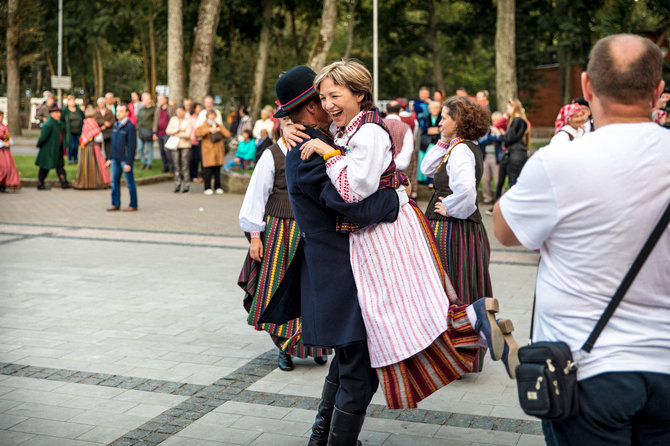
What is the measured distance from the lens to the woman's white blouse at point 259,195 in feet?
17.8

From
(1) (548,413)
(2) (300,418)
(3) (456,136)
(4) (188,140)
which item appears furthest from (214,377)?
(4) (188,140)

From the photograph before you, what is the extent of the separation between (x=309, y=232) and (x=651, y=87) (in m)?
1.56

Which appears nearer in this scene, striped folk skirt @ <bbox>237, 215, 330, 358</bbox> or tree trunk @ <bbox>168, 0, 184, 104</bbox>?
striped folk skirt @ <bbox>237, 215, 330, 358</bbox>

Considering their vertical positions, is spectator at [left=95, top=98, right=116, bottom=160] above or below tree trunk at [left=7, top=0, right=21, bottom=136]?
below

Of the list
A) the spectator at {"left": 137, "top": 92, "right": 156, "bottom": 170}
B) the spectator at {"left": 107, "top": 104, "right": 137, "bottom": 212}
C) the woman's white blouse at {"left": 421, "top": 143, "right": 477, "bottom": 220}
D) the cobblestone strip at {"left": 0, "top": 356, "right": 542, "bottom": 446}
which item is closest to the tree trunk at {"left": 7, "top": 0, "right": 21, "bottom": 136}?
the spectator at {"left": 137, "top": 92, "right": 156, "bottom": 170}

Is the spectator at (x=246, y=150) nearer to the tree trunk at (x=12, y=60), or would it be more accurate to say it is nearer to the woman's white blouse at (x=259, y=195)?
the woman's white blouse at (x=259, y=195)

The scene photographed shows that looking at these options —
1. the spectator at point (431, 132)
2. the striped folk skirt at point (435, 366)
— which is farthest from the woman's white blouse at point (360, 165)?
the spectator at point (431, 132)

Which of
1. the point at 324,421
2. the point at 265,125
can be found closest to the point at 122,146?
the point at 265,125

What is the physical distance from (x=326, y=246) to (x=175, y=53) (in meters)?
21.7

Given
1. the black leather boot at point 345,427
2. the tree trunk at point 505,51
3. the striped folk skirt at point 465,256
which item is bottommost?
the black leather boot at point 345,427

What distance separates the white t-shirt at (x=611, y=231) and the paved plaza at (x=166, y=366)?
205 cm

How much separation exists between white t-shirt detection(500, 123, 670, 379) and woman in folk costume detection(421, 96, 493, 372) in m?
3.06

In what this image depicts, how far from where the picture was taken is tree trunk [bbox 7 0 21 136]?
111 ft

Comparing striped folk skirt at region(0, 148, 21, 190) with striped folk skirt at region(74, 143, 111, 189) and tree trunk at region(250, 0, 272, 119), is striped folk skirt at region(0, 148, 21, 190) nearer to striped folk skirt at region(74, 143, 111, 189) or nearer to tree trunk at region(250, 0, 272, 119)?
striped folk skirt at region(74, 143, 111, 189)
